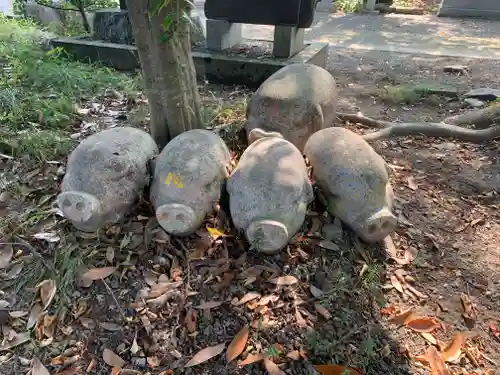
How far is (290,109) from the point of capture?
247cm

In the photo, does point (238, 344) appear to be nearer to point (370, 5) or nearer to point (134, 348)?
point (134, 348)

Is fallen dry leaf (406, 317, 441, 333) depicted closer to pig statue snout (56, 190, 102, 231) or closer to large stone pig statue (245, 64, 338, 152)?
large stone pig statue (245, 64, 338, 152)

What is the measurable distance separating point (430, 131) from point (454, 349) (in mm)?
1909

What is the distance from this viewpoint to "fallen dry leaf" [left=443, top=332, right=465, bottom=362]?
68.9 inches

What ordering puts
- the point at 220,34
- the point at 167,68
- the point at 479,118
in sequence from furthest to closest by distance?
the point at 220,34
the point at 479,118
the point at 167,68

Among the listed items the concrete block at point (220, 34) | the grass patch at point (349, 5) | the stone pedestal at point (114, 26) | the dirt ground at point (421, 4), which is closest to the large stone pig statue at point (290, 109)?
the concrete block at point (220, 34)

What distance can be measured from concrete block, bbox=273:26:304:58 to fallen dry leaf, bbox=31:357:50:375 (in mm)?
3069

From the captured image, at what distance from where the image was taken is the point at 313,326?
70.3 inches

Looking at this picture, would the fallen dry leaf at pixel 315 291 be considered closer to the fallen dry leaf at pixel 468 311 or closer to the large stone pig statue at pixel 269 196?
the large stone pig statue at pixel 269 196

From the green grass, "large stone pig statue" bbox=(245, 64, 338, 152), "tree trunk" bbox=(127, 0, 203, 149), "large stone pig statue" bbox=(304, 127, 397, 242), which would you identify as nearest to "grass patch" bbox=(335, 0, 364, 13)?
the green grass

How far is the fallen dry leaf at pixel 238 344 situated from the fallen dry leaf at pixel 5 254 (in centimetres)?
109

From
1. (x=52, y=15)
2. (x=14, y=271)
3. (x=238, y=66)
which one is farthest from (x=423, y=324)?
(x=52, y=15)

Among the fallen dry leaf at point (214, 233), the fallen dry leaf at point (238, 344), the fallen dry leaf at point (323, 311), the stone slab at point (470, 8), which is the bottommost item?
the stone slab at point (470, 8)

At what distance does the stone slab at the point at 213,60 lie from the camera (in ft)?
12.4
